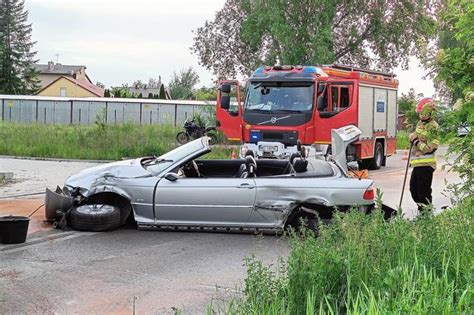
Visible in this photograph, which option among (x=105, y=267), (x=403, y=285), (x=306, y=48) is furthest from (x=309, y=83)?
(x=306, y=48)

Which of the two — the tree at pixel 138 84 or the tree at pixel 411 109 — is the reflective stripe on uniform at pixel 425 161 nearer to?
the tree at pixel 411 109

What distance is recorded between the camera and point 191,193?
849 cm

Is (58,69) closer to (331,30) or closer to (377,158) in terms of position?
(331,30)

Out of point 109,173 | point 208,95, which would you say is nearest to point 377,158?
point 109,173

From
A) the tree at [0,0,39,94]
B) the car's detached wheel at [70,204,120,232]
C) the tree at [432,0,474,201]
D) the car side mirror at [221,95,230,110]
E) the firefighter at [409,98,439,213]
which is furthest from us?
the tree at [0,0,39,94]

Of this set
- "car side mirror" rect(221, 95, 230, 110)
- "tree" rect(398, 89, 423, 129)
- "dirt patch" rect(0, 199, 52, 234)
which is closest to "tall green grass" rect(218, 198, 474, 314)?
"tree" rect(398, 89, 423, 129)

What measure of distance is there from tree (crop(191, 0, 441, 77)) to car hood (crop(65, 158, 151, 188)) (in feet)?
101

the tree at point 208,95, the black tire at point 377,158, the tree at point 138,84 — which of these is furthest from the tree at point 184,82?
the black tire at point 377,158

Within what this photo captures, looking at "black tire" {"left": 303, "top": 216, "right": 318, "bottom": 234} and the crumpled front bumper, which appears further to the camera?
the crumpled front bumper

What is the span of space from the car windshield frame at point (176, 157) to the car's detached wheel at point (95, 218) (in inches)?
32.1

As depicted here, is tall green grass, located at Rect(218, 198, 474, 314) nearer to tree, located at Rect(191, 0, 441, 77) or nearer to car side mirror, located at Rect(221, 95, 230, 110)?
car side mirror, located at Rect(221, 95, 230, 110)

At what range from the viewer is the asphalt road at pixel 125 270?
5.56 meters

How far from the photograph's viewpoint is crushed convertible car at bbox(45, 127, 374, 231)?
8414mm

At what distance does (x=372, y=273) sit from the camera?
4.34 meters
